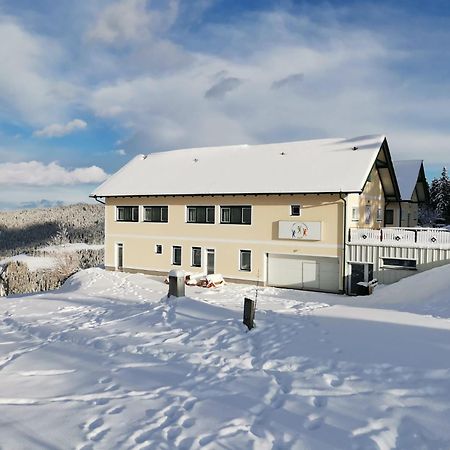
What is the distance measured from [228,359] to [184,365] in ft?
3.27

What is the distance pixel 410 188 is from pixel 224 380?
2697cm

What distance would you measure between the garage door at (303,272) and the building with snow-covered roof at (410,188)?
31.7 feet

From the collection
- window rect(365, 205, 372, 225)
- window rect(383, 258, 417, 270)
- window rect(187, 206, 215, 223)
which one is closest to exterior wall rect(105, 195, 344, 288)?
window rect(187, 206, 215, 223)

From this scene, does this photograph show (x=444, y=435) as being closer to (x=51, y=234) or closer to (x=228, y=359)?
(x=228, y=359)

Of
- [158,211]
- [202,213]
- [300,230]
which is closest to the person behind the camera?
[300,230]

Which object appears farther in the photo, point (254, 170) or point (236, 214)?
point (254, 170)

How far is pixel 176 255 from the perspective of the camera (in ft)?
89.0

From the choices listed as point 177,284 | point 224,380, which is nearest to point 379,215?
point 177,284

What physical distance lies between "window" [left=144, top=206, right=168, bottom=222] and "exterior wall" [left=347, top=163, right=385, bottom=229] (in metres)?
12.2

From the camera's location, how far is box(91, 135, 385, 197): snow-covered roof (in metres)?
Result: 22.5

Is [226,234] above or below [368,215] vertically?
below

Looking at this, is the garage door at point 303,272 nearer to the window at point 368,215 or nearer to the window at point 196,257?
the window at point 368,215

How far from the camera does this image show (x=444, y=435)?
18.0ft

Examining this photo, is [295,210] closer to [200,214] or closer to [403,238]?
[403,238]
